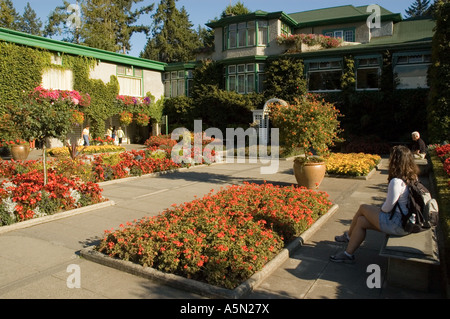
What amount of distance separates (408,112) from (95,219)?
2013 centimetres

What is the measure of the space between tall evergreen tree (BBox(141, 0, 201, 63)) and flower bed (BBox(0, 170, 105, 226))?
141 feet

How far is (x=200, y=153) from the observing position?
16.5 meters

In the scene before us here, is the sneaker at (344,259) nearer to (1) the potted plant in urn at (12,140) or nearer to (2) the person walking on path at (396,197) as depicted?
(2) the person walking on path at (396,197)

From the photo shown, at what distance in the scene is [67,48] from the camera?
23562 mm

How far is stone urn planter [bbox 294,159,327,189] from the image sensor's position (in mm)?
10039

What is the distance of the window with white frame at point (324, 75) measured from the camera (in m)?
24.6

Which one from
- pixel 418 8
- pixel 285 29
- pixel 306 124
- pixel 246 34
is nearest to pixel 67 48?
pixel 246 34

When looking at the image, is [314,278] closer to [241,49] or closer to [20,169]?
[20,169]

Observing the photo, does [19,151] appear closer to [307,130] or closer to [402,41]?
[307,130]

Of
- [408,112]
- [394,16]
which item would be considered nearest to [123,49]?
[394,16]

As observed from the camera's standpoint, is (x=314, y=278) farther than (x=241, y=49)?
No

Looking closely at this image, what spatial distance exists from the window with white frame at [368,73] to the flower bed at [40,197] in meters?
20.3

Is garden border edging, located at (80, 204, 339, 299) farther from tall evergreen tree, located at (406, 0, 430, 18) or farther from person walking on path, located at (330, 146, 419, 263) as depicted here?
tall evergreen tree, located at (406, 0, 430, 18)

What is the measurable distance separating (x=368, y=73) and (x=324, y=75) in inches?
114
